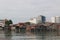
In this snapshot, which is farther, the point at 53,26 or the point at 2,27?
the point at 2,27

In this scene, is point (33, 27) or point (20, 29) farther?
point (20, 29)

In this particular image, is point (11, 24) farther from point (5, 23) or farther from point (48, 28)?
point (48, 28)

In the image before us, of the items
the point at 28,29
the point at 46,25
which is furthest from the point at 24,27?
the point at 46,25

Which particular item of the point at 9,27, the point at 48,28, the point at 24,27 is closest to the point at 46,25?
the point at 48,28

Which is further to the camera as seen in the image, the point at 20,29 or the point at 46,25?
the point at 20,29

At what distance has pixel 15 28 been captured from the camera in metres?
105

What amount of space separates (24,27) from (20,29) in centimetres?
412

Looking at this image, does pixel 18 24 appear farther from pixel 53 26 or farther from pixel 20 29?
pixel 53 26

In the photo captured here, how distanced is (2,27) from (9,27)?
10.6 feet

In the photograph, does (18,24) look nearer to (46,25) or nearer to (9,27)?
(9,27)

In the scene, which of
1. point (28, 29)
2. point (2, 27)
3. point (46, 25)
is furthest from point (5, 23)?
point (46, 25)

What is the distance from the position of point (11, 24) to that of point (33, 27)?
30.1 feet

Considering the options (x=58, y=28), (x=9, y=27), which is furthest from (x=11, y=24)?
(x=58, y=28)

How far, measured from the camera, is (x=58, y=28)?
100875 mm
